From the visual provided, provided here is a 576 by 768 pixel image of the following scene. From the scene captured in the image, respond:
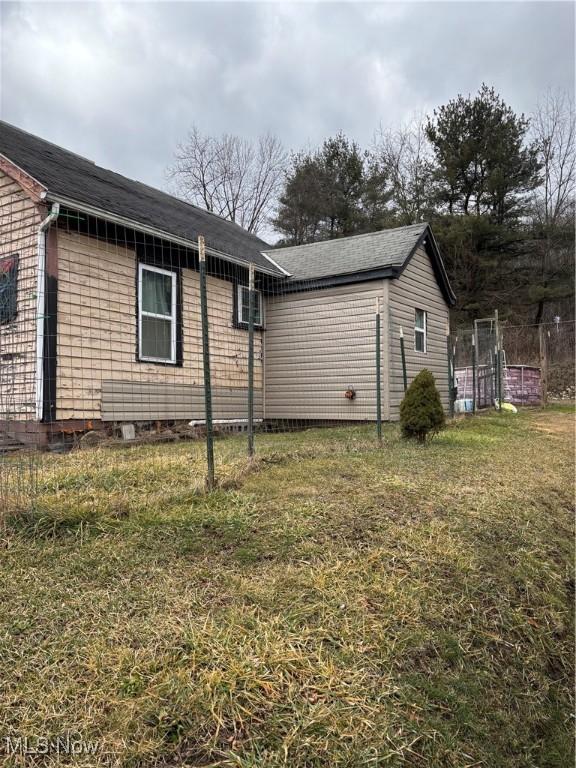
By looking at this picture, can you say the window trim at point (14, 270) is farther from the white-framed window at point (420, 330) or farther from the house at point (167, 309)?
the white-framed window at point (420, 330)

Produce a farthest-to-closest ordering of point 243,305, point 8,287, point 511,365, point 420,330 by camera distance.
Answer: point 511,365
point 420,330
point 243,305
point 8,287

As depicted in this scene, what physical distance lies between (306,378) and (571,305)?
1697cm

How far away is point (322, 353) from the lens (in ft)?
Result: 31.2

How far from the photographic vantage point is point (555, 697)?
2055 mm

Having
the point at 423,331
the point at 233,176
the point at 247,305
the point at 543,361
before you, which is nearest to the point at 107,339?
the point at 247,305

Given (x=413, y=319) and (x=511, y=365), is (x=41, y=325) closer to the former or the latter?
(x=413, y=319)

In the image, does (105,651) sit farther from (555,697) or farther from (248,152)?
(248,152)

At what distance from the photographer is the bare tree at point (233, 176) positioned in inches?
1005

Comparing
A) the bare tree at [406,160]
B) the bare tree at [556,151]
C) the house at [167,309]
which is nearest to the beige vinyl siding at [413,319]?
the house at [167,309]

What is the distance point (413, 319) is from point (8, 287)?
23.6ft

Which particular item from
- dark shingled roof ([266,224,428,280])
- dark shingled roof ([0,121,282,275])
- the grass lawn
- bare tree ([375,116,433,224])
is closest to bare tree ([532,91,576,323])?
bare tree ([375,116,433,224])

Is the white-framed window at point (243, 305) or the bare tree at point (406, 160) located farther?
the bare tree at point (406, 160)

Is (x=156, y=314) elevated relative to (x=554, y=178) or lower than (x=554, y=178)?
lower

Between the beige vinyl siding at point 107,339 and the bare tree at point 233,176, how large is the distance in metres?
19.1
